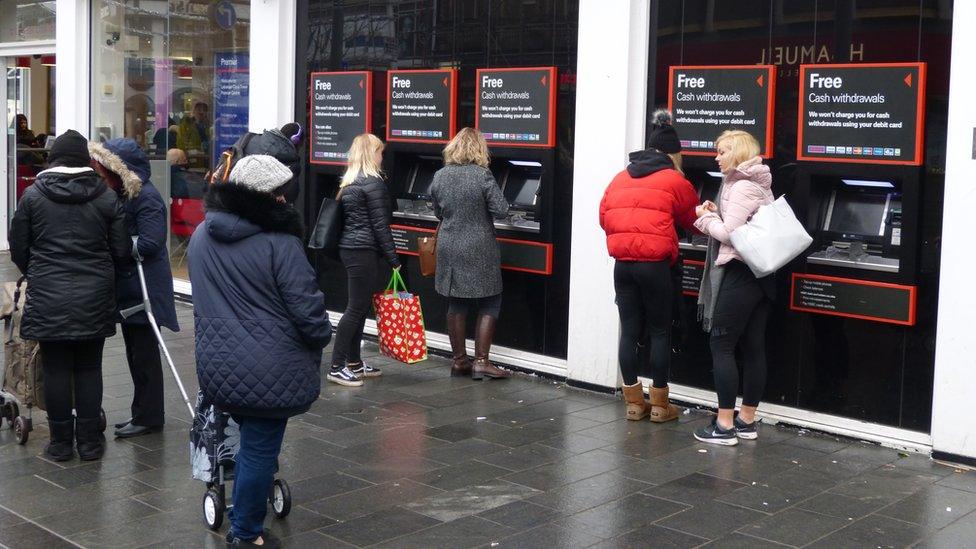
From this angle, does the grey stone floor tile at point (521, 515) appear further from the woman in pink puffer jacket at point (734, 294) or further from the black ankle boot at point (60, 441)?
the black ankle boot at point (60, 441)

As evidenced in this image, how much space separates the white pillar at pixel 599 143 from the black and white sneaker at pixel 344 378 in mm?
1495

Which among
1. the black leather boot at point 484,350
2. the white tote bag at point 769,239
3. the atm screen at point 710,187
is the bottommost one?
the black leather boot at point 484,350

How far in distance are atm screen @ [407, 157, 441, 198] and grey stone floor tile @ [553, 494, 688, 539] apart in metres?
4.29

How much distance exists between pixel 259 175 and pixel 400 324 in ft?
13.0

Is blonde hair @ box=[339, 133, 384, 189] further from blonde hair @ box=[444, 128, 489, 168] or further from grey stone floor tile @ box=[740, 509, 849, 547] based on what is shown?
grey stone floor tile @ box=[740, 509, 849, 547]

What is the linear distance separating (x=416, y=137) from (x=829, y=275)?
12.2ft

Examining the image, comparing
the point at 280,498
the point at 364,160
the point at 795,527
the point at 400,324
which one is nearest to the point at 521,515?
the point at 280,498

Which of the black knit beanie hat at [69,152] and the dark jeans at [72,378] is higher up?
the black knit beanie hat at [69,152]

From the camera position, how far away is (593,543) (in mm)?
5070

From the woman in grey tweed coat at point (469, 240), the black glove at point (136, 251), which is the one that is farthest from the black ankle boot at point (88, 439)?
the woman in grey tweed coat at point (469, 240)

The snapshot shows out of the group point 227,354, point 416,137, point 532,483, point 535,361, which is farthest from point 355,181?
point 227,354

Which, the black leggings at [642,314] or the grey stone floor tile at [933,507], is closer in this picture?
the grey stone floor tile at [933,507]

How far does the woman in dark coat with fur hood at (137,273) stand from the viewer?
6.50 m

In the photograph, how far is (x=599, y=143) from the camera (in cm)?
794
